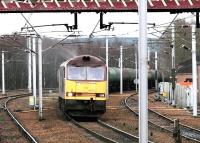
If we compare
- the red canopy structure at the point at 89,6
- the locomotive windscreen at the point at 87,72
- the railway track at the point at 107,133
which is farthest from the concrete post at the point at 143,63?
the locomotive windscreen at the point at 87,72

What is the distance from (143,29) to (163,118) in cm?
2025

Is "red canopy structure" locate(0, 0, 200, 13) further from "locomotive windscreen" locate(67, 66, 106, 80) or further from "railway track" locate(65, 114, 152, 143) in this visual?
"locomotive windscreen" locate(67, 66, 106, 80)

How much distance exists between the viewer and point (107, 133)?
21688mm

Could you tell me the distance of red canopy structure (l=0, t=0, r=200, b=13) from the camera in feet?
46.6

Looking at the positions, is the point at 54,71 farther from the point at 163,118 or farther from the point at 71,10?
the point at 71,10

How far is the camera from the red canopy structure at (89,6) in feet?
46.6

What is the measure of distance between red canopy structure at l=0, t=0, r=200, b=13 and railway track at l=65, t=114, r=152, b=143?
212 inches

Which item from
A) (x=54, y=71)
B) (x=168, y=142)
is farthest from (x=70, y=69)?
(x=54, y=71)

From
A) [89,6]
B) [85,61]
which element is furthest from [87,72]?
[89,6]

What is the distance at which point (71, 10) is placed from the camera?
47.3 ft

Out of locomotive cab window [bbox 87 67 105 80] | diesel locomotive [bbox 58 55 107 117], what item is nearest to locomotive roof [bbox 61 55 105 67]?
diesel locomotive [bbox 58 55 107 117]

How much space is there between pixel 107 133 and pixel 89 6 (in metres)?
8.63

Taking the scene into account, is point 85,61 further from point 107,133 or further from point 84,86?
point 107,133

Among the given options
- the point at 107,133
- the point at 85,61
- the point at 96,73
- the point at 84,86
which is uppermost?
the point at 85,61
